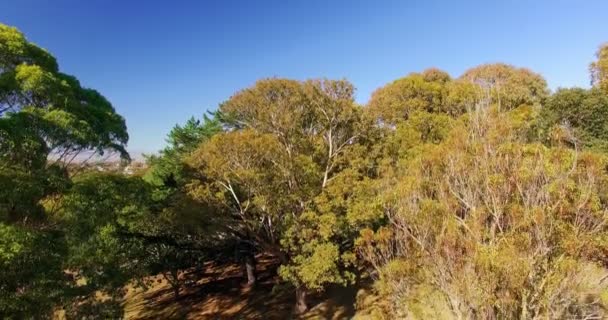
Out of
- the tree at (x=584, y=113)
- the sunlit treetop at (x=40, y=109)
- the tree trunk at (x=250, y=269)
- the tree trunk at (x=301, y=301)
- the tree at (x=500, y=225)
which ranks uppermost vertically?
the sunlit treetop at (x=40, y=109)

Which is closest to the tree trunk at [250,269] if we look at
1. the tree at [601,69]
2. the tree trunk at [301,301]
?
the tree trunk at [301,301]

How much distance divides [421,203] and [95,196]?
8919 mm

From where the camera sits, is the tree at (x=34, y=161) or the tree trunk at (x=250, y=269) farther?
the tree trunk at (x=250, y=269)

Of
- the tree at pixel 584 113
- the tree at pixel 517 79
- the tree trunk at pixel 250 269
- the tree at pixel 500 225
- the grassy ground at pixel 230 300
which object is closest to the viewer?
the tree at pixel 500 225

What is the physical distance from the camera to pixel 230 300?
22.3 metres

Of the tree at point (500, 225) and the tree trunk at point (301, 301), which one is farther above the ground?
the tree at point (500, 225)

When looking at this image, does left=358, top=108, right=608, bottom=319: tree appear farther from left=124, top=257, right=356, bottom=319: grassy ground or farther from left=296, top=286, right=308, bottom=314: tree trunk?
left=124, top=257, right=356, bottom=319: grassy ground

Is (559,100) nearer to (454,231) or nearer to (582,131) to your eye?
(582,131)

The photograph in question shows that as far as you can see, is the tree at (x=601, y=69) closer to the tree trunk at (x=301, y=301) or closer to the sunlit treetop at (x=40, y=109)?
the tree trunk at (x=301, y=301)

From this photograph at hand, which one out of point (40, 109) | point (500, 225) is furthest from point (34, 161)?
point (500, 225)

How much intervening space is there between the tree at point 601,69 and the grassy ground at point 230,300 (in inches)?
785

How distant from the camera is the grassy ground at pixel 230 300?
1934 cm

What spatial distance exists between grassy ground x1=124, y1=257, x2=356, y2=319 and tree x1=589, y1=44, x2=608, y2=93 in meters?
19.9

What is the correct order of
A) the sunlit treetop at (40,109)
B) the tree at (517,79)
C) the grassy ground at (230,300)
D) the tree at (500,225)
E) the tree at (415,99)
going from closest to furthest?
the tree at (500,225), the sunlit treetop at (40,109), the grassy ground at (230,300), the tree at (415,99), the tree at (517,79)
